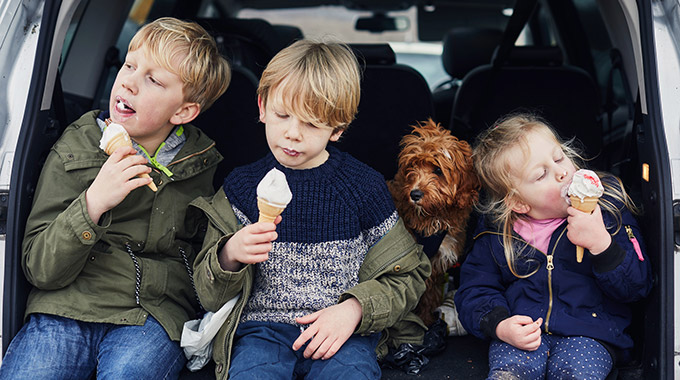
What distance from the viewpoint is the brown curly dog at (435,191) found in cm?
231

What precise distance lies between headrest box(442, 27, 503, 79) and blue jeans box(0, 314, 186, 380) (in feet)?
8.04

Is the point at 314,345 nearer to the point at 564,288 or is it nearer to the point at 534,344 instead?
the point at 534,344

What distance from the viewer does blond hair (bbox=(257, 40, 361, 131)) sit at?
6.86 feet

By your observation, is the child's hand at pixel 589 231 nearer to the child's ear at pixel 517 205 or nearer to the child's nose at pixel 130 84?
the child's ear at pixel 517 205

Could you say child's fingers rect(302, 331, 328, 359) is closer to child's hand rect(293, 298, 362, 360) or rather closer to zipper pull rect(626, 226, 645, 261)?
child's hand rect(293, 298, 362, 360)

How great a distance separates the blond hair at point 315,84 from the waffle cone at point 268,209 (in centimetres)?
34

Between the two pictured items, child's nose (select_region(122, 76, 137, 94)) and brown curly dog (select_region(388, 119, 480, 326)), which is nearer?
child's nose (select_region(122, 76, 137, 94))

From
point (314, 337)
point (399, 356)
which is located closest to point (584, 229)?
point (399, 356)

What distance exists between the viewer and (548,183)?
2217 mm

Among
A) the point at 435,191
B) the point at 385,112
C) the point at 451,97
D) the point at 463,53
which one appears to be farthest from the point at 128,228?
the point at 463,53

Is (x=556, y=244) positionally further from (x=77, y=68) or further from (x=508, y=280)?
(x=77, y=68)

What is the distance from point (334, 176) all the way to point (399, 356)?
612 mm

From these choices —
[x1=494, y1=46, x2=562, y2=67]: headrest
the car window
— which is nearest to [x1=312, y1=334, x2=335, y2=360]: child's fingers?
[x1=494, y1=46, x2=562, y2=67]: headrest

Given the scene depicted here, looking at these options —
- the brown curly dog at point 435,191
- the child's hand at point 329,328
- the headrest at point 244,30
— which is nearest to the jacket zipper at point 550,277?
the brown curly dog at point 435,191
